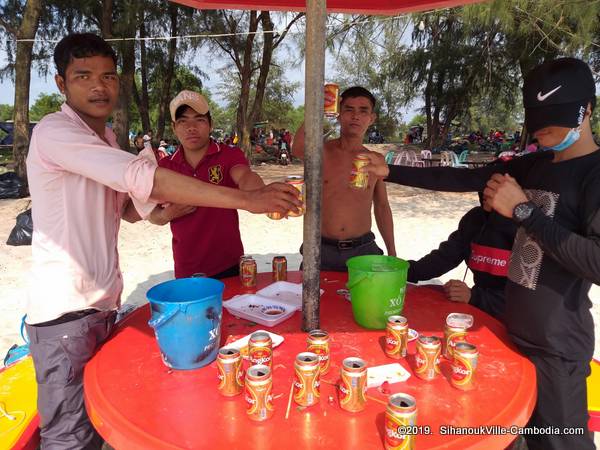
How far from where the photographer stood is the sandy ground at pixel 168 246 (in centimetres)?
477

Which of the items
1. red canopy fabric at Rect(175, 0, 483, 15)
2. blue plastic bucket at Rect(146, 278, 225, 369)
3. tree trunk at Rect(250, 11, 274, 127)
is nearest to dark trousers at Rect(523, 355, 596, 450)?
blue plastic bucket at Rect(146, 278, 225, 369)

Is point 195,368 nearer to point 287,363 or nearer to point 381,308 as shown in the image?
point 287,363

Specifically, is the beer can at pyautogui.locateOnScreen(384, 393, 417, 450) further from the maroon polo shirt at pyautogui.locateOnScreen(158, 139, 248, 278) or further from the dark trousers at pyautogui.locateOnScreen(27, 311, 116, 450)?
the maroon polo shirt at pyautogui.locateOnScreen(158, 139, 248, 278)

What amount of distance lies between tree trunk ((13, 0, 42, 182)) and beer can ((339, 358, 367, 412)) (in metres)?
10.5

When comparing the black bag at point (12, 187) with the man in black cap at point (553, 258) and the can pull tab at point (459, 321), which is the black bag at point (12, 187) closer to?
the can pull tab at point (459, 321)

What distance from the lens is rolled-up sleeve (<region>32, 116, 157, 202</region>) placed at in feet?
4.78

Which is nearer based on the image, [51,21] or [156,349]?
[156,349]

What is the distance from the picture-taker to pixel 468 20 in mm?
9430

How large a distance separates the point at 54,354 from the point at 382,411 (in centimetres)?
125

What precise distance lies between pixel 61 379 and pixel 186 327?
666 millimetres

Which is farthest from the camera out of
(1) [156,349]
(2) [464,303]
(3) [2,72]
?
(3) [2,72]

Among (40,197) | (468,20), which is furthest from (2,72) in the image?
(40,197)

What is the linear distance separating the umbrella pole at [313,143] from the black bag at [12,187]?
32.2ft

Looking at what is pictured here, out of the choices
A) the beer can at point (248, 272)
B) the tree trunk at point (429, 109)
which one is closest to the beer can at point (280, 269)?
the beer can at point (248, 272)
